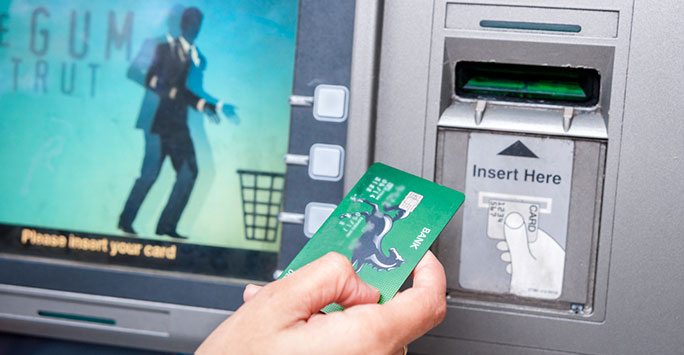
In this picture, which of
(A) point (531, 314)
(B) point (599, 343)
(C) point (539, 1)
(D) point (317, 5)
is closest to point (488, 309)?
(A) point (531, 314)

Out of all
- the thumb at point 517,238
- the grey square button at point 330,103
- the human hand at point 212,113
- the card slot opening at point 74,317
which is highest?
the grey square button at point 330,103

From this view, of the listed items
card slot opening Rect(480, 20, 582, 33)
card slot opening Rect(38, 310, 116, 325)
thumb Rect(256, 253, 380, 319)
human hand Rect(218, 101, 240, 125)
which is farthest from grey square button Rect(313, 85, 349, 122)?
card slot opening Rect(38, 310, 116, 325)

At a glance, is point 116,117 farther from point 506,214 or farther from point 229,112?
point 506,214

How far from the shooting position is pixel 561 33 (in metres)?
1.37

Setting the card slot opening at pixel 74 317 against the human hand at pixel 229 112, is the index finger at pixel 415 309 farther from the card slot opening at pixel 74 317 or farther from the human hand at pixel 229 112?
the card slot opening at pixel 74 317

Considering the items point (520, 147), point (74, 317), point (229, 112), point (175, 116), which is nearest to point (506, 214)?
point (520, 147)

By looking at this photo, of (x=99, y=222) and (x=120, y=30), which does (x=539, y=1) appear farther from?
(x=99, y=222)

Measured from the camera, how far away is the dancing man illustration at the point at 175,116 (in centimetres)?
162

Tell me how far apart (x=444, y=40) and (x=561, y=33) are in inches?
9.8

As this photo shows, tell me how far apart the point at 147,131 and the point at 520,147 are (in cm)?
94

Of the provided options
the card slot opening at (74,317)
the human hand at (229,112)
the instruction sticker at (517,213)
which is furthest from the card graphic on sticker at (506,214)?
the card slot opening at (74,317)

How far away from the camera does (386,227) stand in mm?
1256

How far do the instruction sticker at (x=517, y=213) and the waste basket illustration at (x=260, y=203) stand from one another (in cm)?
48

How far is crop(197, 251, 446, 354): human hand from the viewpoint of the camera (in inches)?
39.6
